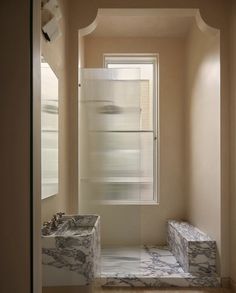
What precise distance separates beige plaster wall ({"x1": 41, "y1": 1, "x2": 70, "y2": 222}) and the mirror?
0.39 ft

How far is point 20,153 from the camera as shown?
2.88ft

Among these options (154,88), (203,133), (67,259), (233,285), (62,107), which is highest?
(154,88)

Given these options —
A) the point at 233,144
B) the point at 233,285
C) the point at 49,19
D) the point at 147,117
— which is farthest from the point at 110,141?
the point at 233,285

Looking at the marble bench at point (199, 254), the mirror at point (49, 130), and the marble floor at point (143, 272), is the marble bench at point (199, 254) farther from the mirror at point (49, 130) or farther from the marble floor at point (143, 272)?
the mirror at point (49, 130)

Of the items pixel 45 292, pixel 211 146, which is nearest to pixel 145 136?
pixel 211 146

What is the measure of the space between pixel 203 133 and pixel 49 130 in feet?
6.44

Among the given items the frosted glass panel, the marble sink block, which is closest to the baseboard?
the frosted glass panel

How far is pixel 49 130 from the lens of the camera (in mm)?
2309

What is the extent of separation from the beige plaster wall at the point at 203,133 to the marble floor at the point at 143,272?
1.37 ft

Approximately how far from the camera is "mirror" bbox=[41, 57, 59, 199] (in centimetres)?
209

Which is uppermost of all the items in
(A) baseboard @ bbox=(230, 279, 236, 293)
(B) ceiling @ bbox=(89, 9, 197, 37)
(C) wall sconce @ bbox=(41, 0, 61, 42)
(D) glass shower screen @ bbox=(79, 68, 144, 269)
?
(B) ceiling @ bbox=(89, 9, 197, 37)

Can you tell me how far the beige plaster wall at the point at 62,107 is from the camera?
2.51 meters

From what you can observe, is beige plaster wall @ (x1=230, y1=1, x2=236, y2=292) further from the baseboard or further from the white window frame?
the white window frame

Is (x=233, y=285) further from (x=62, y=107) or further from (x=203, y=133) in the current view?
(x=62, y=107)
